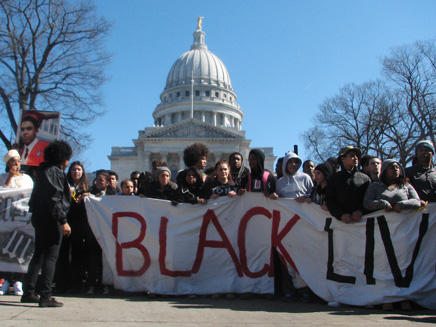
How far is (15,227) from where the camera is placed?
6141 mm

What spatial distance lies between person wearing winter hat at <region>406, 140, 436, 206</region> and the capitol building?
53480 mm

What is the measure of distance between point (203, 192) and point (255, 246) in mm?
1074

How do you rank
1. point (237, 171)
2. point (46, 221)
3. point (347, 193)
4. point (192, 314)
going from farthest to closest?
point (237, 171) < point (347, 193) < point (46, 221) < point (192, 314)

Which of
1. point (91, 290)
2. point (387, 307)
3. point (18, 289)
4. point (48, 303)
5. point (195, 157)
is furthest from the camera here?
point (195, 157)

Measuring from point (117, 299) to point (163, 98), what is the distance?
81158mm

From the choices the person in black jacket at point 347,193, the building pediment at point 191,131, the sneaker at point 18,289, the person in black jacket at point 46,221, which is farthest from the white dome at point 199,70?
the person in black jacket at point 46,221

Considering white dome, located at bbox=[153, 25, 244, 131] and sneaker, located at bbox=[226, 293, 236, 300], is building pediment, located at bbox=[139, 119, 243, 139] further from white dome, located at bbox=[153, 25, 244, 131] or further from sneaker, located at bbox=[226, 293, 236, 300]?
sneaker, located at bbox=[226, 293, 236, 300]

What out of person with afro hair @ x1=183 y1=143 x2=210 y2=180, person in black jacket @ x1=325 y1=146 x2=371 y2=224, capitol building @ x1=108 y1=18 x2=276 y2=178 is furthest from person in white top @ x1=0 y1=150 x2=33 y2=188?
capitol building @ x1=108 y1=18 x2=276 y2=178

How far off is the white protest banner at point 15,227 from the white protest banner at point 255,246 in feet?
3.13

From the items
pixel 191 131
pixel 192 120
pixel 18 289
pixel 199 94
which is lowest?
pixel 18 289

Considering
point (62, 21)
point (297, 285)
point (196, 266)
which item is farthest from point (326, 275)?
point (62, 21)

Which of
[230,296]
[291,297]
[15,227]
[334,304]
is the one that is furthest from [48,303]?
[334,304]

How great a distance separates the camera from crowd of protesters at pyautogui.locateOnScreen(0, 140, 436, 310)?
478 cm

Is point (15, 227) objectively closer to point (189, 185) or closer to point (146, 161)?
point (189, 185)
